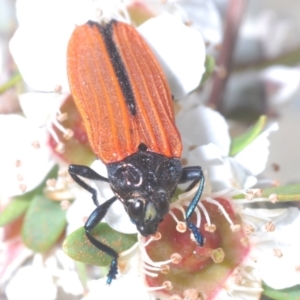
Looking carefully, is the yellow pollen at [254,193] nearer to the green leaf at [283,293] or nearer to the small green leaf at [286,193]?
the small green leaf at [286,193]

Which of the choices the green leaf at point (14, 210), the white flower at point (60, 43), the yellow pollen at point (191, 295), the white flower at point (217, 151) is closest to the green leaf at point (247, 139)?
the white flower at point (217, 151)

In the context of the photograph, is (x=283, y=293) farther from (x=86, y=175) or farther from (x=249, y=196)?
(x=86, y=175)

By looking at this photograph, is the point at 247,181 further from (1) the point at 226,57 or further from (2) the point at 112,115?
(1) the point at 226,57

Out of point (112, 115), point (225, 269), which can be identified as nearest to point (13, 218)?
point (112, 115)

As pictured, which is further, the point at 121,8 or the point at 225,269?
the point at 121,8

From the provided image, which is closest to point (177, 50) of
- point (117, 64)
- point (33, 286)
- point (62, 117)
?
point (117, 64)

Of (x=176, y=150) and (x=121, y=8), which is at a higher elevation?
(x=121, y=8)
